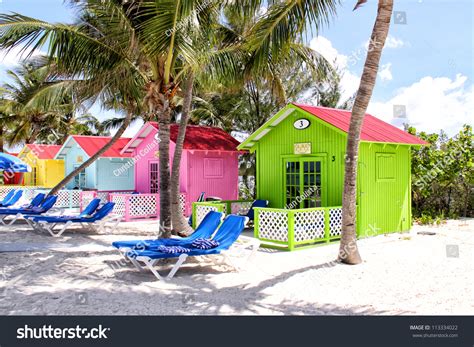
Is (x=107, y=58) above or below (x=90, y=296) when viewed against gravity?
above

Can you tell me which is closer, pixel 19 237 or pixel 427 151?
pixel 19 237

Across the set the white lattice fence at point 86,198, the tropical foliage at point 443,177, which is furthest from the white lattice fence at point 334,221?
the white lattice fence at point 86,198

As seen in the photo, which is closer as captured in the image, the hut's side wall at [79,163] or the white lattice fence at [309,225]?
the white lattice fence at [309,225]

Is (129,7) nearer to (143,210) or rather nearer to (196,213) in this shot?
(196,213)

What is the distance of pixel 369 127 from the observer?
534 inches

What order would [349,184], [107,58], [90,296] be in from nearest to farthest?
1. [90,296]
2. [349,184]
3. [107,58]

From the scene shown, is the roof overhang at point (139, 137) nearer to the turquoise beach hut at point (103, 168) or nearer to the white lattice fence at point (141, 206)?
the turquoise beach hut at point (103, 168)

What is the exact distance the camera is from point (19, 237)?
1261 centimetres

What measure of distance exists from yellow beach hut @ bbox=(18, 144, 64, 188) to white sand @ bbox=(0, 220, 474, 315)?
71.8 feet

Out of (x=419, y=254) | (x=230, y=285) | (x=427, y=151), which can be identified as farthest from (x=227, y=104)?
(x=230, y=285)

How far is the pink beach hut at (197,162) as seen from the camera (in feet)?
59.5

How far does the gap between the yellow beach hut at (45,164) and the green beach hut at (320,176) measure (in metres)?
21.3

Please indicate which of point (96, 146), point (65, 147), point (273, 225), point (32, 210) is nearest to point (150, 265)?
point (273, 225)

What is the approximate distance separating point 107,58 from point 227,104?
1474cm
